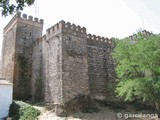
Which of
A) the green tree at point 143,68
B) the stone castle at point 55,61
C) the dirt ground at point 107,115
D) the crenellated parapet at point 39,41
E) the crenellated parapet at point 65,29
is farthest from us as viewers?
the crenellated parapet at point 39,41

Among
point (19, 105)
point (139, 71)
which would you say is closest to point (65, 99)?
point (19, 105)

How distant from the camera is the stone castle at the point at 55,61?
1916 centimetres

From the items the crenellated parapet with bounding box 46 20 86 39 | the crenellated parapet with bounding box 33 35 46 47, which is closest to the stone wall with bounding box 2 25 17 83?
the crenellated parapet with bounding box 33 35 46 47

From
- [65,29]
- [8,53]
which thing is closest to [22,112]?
[65,29]

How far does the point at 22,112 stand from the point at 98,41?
8958mm

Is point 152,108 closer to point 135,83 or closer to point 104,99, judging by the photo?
point 104,99

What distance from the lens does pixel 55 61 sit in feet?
65.2

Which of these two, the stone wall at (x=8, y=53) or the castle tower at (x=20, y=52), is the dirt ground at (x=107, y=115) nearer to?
the castle tower at (x=20, y=52)

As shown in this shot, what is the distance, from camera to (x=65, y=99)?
59.4 feet

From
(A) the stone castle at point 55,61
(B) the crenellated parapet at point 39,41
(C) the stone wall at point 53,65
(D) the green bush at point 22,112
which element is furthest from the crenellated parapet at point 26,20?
(D) the green bush at point 22,112

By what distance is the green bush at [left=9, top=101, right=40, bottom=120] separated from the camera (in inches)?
704

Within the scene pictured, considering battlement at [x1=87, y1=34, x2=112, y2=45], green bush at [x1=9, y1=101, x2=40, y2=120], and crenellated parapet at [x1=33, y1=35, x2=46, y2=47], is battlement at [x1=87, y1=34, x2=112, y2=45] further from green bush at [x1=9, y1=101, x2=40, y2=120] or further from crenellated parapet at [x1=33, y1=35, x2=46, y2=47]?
green bush at [x1=9, y1=101, x2=40, y2=120]

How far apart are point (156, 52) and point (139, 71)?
184 cm

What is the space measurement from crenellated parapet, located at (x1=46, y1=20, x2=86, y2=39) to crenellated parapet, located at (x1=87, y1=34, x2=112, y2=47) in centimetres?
123
